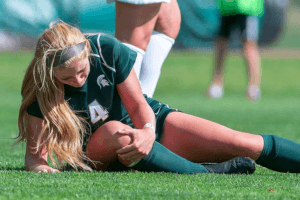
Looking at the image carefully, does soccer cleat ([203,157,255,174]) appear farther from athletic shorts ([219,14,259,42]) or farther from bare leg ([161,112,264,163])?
athletic shorts ([219,14,259,42])

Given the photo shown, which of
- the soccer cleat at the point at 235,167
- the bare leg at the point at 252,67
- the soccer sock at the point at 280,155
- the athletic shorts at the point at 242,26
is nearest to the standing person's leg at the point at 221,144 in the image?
the soccer sock at the point at 280,155

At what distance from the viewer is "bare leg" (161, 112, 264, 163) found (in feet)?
7.72

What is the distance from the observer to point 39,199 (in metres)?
1.67

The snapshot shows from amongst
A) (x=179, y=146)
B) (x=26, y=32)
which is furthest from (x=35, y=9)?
(x=179, y=146)

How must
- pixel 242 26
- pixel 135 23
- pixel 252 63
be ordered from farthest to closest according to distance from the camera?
1. pixel 242 26
2. pixel 252 63
3. pixel 135 23

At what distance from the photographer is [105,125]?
2.25 meters

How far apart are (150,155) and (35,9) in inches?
319

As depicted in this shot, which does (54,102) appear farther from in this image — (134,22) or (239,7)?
(239,7)

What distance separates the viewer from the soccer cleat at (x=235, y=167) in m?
2.22

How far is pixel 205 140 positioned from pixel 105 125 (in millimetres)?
441

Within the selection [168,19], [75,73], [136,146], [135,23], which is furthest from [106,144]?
[168,19]

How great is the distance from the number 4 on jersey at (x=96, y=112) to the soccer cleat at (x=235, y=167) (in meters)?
0.48

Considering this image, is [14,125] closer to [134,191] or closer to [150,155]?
[150,155]

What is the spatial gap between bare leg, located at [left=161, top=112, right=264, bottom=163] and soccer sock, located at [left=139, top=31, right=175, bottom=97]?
1.99 ft
